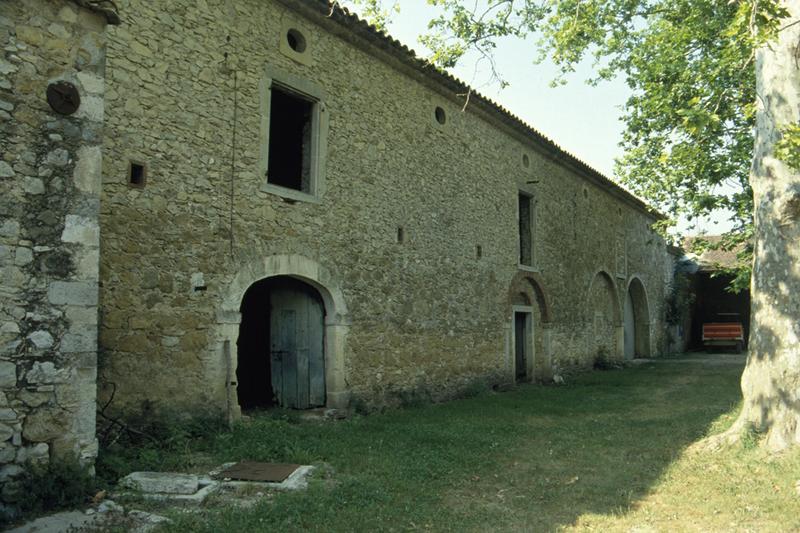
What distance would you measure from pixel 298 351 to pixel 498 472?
3777 millimetres

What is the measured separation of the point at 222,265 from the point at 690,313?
25.8m

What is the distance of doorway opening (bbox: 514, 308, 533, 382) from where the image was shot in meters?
13.8

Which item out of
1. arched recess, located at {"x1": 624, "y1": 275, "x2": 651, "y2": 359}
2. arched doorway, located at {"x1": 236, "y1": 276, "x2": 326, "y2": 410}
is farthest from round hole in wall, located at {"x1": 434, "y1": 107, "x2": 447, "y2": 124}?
arched recess, located at {"x1": 624, "y1": 275, "x2": 651, "y2": 359}

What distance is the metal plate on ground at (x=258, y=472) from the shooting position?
5156mm

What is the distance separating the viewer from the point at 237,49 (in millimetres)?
7262

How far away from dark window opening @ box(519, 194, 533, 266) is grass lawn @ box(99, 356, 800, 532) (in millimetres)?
5414

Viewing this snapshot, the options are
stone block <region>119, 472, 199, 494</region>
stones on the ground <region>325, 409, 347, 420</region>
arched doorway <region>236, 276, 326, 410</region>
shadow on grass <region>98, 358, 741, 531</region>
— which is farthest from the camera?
arched doorway <region>236, 276, 326, 410</region>

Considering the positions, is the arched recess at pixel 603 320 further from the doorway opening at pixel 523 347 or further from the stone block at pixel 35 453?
the stone block at pixel 35 453

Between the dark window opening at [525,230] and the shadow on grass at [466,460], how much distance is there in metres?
4.60

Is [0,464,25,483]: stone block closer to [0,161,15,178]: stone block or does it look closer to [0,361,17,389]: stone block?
[0,361,17,389]: stone block

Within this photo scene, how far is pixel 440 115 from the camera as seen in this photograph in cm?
1102

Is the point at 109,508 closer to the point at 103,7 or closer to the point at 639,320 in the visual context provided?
the point at 103,7

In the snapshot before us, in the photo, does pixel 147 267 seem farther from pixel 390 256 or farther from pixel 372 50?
pixel 372 50

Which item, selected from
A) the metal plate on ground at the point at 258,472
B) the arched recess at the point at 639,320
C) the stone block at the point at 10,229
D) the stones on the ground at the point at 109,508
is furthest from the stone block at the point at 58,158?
the arched recess at the point at 639,320
